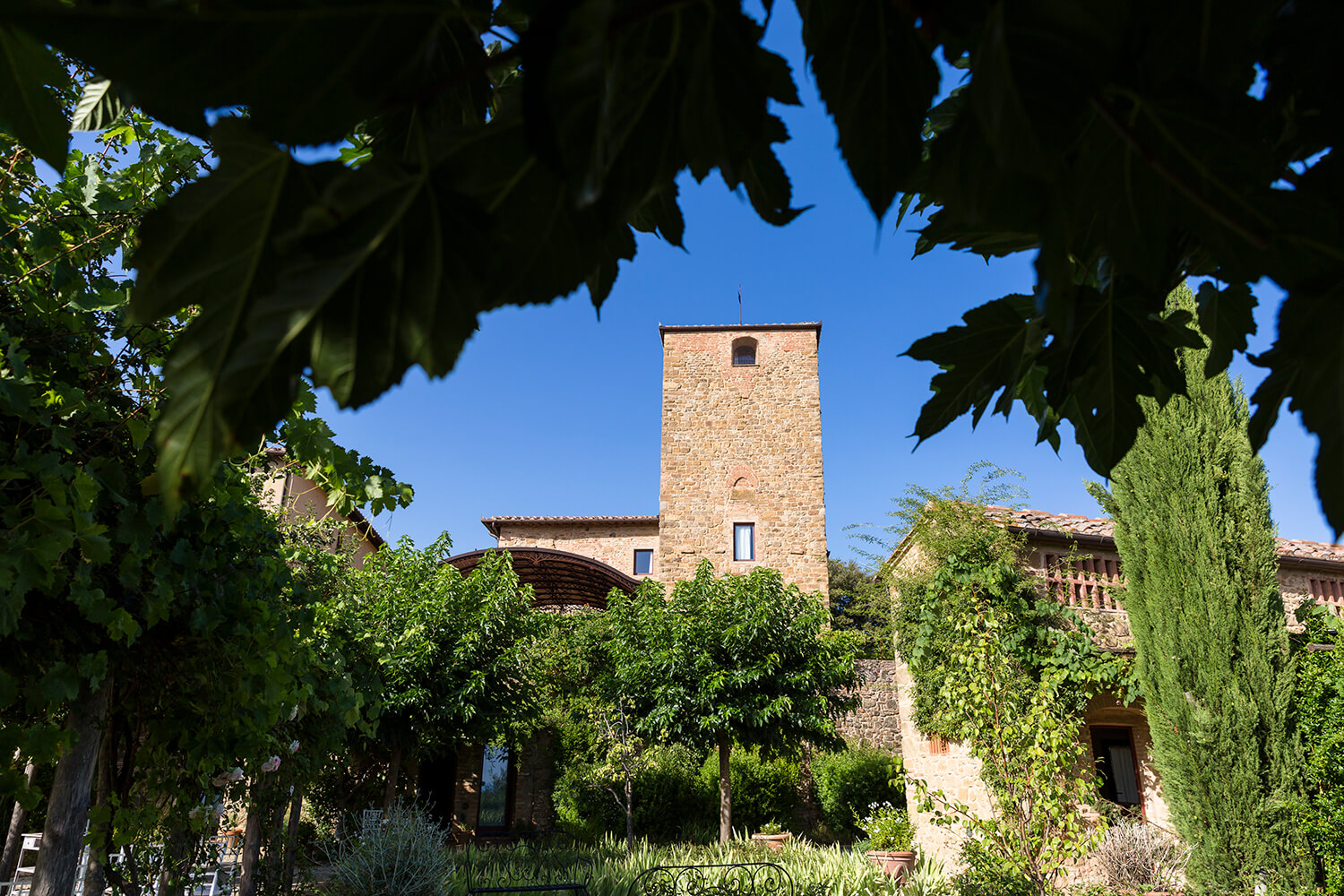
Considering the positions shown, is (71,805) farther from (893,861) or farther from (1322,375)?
(893,861)

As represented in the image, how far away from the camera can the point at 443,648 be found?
10625mm

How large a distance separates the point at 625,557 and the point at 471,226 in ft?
65.7

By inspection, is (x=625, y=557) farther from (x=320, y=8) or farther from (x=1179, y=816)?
(x=320, y=8)

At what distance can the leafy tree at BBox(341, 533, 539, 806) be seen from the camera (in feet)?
33.1

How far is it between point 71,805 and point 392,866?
468cm

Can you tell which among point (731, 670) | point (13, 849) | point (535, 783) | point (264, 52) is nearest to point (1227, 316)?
point (264, 52)

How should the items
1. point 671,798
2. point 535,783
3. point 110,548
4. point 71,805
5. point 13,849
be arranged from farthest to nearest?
point 535,783 < point 671,798 < point 13,849 < point 71,805 < point 110,548

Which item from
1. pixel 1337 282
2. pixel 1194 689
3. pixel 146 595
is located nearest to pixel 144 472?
pixel 146 595

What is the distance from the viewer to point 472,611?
11.1 metres

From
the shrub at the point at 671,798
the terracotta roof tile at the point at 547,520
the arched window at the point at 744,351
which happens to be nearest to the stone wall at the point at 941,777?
the shrub at the point at 671,798

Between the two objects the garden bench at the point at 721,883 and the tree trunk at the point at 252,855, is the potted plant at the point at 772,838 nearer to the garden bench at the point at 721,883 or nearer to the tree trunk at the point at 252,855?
the garden bench at the point at 721,883

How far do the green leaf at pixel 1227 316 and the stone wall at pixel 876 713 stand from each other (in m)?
Result: 13.4

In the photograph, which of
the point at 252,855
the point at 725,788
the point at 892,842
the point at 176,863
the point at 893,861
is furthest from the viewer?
the point at 725,788

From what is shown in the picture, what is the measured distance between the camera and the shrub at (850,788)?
482 inches
